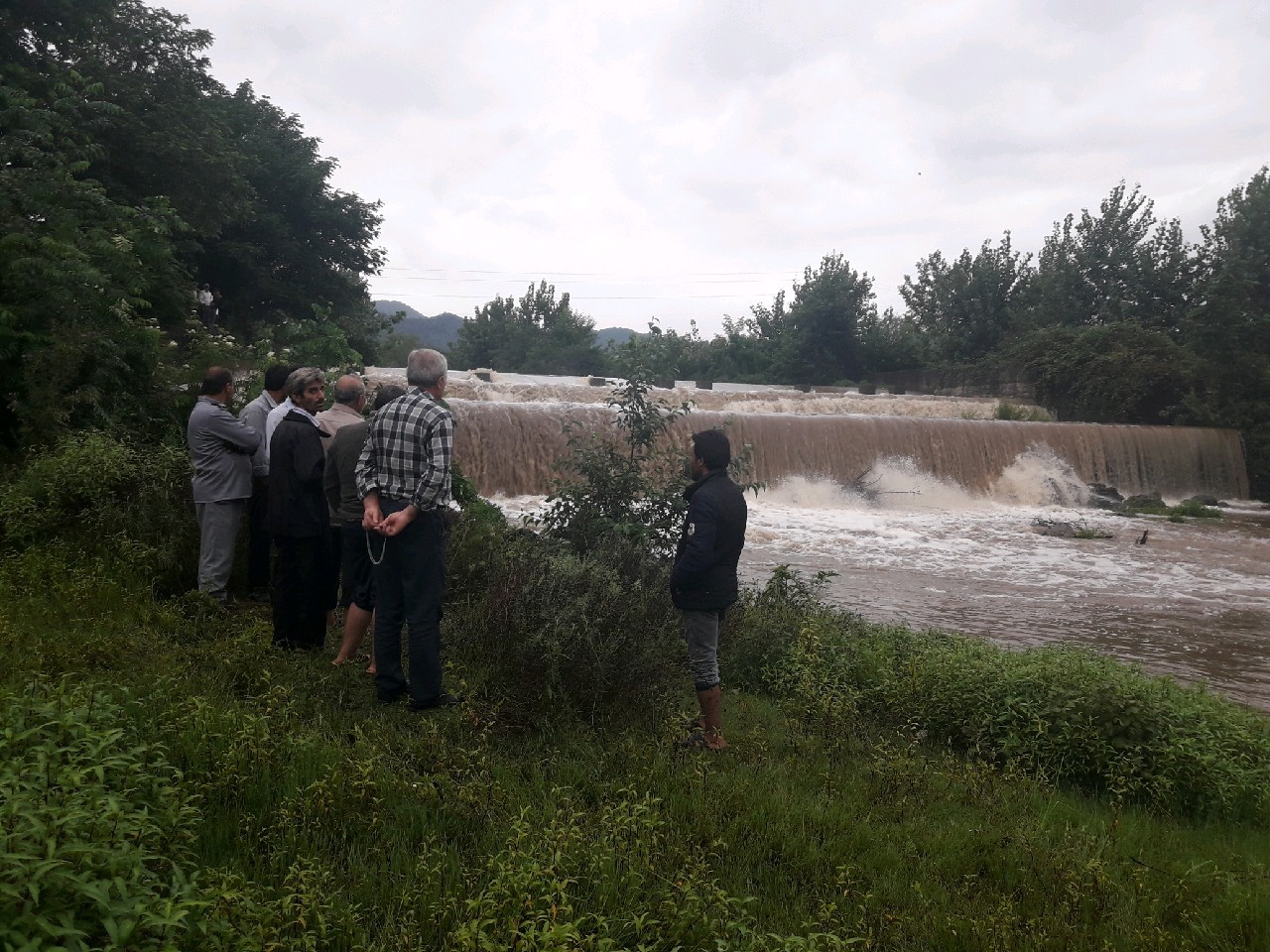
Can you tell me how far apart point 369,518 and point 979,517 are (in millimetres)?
17026

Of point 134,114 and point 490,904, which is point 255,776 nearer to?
point 490,904

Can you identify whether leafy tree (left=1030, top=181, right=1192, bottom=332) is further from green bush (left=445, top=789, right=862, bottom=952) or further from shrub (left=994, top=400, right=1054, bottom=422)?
green bush (left=445, top=789, right=862, bottom=952)

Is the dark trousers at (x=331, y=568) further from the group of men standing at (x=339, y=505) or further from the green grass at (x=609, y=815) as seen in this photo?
the green grass at (x=609, y=815)

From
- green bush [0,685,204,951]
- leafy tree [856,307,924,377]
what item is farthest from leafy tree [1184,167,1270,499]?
green bush [0,685,204,951]

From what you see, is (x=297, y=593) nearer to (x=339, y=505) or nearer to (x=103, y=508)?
(x=339, y=505)

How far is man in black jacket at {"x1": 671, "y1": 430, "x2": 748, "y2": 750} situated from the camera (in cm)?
410

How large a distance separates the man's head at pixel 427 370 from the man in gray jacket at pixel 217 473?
1748 millimetres

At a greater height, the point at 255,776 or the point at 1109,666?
the point at 255,776

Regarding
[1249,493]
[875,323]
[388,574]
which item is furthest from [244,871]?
[875,323]

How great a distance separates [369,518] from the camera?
12.9ft

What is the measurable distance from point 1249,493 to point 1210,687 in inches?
879

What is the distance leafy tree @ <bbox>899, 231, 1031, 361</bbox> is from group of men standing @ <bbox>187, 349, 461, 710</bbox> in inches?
1569

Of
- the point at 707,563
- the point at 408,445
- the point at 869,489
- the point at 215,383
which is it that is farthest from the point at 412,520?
the point at 869,489

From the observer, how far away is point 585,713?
418 centimetres
